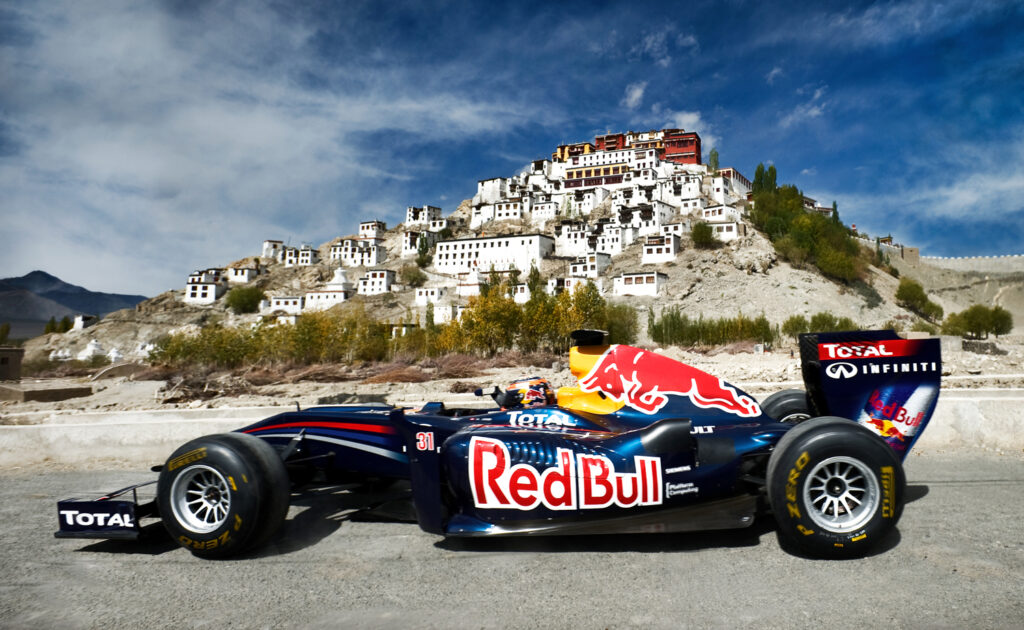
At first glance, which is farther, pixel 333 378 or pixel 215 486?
pixel 333 378

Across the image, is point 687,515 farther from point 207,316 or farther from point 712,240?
point 207,316

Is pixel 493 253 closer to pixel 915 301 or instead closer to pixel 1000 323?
pixel 915 301

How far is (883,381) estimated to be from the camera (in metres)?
5.52

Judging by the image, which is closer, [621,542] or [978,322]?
[621,542]

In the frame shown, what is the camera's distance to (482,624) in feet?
11.6

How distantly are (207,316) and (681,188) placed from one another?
105002 millimetres

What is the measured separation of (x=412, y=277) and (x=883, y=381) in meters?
119

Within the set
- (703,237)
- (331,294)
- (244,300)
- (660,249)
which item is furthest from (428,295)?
(703,237)

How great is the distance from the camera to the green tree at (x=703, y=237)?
343 feet

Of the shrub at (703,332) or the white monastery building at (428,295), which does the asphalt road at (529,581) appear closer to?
the shrub at (703,332)

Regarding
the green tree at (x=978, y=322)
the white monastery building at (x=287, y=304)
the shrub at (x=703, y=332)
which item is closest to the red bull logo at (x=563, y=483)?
the shrub at (x=703, y=332)

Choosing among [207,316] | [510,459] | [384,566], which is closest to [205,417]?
[384,566]

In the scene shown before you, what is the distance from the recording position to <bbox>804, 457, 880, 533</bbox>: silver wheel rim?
4.49 metres

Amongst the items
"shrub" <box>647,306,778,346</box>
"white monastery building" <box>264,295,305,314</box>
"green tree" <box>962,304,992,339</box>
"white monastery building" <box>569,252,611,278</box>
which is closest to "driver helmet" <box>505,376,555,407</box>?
"shrub" <box>647,306,778,346</box>
